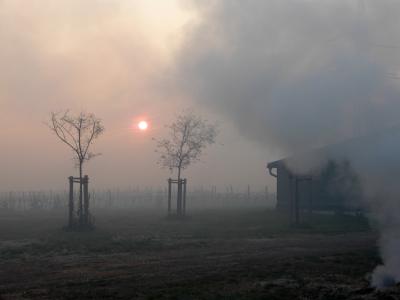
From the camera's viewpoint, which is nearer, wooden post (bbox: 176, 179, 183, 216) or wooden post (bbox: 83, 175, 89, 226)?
wooden post (bbox: 83, 175, 89, 226)

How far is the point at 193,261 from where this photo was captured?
55.3ft

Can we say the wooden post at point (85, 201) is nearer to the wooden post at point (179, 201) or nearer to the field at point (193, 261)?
the field at point (193, 261)

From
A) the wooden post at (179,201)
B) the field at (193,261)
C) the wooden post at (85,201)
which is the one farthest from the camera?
the wooden post at (179,201)

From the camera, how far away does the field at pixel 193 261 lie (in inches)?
482

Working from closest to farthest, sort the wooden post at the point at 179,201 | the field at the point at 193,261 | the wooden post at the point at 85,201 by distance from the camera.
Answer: the field at the point at 193,261, the wooden post at the point at 85,201, the wooden post at the point at 179,201

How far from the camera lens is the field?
40.1 ft

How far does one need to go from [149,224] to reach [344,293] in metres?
19.3

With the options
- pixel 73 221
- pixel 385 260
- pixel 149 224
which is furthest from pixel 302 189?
pixel 385 260

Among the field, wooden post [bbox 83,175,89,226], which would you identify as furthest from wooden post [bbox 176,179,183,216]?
wooden post [bbox 83,175,89,226]

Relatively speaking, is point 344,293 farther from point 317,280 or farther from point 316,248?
point 316,248

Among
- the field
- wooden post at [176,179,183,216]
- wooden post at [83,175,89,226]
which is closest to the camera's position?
the field

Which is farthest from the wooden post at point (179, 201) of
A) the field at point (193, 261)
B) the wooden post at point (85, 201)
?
the wooden post at point (85, 201)

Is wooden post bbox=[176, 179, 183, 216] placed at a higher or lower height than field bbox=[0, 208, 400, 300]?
higher

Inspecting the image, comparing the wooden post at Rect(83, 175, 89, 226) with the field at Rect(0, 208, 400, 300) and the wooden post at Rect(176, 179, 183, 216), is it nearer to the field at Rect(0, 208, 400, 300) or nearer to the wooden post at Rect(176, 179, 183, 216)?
the field at Rect(0, 208, 400, 300)
